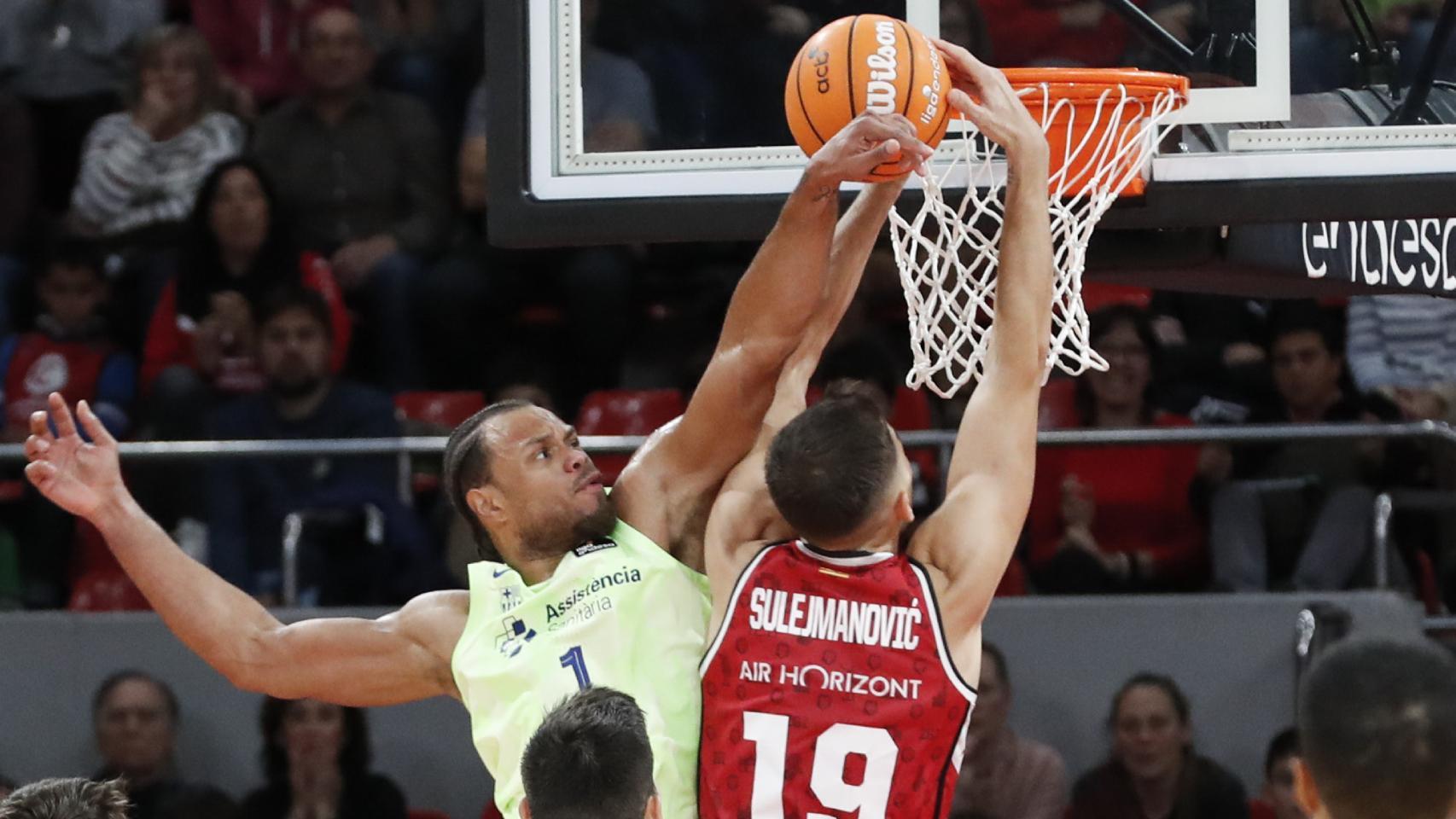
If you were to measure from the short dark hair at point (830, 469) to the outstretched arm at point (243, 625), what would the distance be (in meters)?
0.79

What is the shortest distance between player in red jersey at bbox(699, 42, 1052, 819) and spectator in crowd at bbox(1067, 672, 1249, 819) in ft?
9.39

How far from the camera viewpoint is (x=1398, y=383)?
6867mm

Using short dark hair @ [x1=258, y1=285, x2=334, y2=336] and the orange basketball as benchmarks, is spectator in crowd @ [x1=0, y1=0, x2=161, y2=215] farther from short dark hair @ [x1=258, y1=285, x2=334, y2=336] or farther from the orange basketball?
the orange basketball

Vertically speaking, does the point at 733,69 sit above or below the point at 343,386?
above

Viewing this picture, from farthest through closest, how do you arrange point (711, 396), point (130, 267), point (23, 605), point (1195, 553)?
point (130, 267) < point (23, 605) < point (1195, 553) < point (711, 396)

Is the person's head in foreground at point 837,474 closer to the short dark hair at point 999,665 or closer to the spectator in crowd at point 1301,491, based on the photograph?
the short dark hair at point 999,665

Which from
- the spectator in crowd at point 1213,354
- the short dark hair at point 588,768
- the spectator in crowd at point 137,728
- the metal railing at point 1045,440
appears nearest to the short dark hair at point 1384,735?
the short dark hair at point 588,768

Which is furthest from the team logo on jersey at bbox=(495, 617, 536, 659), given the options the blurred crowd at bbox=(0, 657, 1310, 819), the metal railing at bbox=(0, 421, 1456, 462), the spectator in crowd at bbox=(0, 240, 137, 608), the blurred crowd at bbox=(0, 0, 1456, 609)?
the spectator in crowd at bbox=(0, 240, 137, 608)

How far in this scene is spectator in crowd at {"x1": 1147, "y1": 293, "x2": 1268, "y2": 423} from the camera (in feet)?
22.6

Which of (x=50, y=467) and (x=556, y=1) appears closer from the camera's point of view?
(x=50, y=467)

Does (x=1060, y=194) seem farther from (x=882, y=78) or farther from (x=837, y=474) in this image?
(x=837, y=474)

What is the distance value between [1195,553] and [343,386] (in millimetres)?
2877

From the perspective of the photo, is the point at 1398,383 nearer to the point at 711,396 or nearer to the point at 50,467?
the point at 711,396

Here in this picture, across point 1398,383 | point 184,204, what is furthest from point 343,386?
point 1398,383
